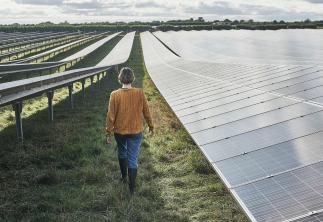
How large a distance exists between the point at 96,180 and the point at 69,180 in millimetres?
571

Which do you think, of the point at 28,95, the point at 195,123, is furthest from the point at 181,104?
the point at 28,95

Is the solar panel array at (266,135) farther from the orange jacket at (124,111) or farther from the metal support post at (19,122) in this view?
the metal support post at (19,122)

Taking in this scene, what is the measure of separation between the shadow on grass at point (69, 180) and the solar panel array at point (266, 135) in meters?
1.45

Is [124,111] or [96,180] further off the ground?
[124,111]

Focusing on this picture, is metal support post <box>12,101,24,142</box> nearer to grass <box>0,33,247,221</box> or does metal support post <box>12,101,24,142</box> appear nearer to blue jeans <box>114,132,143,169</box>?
grass <box>0,33,247,221</box>

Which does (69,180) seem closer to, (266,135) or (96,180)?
(96,180)

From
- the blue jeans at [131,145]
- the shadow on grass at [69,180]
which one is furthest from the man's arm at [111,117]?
the shadow on grass at [69,180]

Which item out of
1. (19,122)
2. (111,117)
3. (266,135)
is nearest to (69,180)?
(111,117)

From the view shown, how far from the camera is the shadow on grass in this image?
799 cm

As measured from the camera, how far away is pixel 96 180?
9812 millimetres

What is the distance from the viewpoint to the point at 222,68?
22.4 metres

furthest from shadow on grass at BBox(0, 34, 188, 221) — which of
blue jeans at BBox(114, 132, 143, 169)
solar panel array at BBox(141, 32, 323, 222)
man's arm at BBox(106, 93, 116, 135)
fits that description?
solar panel array at BBox(141, 32, 323, 222)

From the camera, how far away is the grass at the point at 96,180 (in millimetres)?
8047

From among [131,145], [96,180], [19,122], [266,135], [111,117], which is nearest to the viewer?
[111,117]
